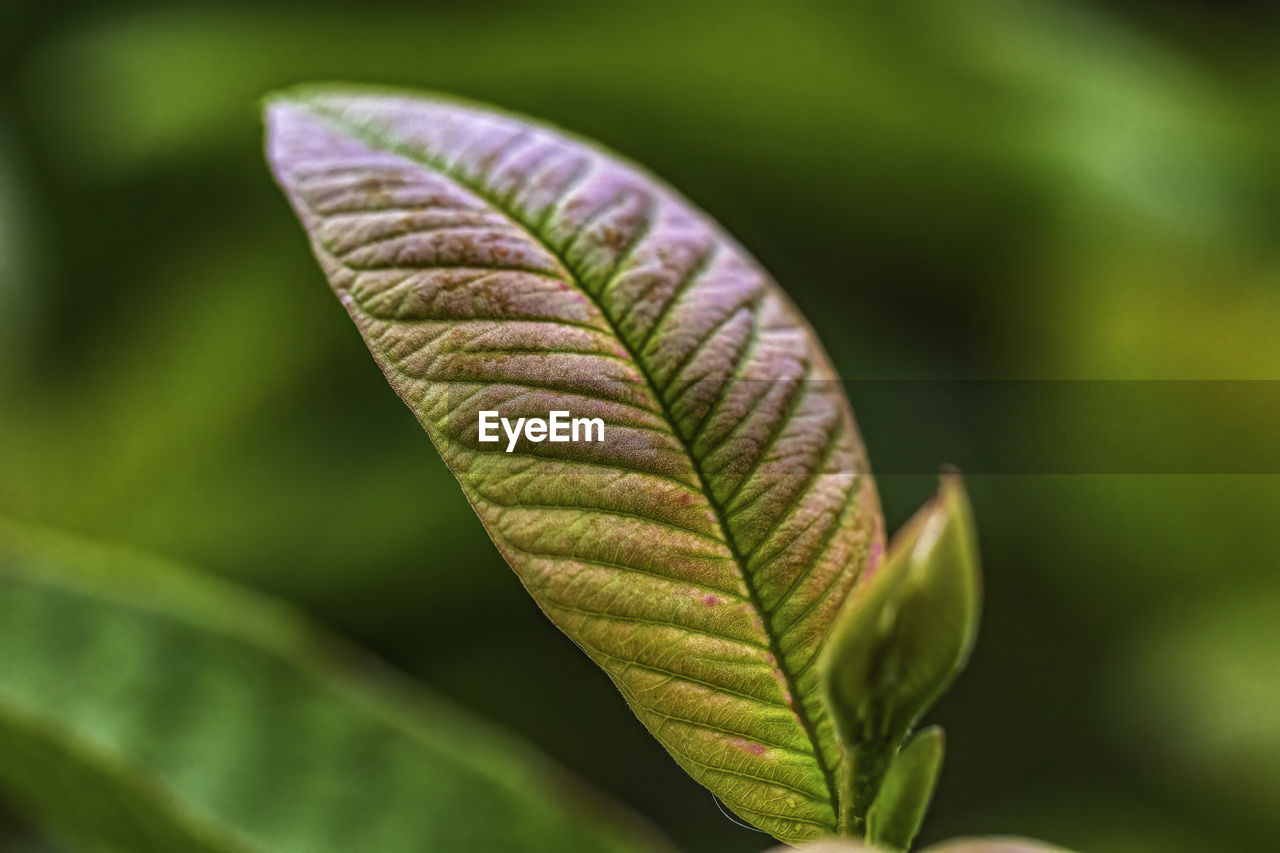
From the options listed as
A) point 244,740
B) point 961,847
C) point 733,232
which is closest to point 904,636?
point 961,847

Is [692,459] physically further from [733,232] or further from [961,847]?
[733,232]

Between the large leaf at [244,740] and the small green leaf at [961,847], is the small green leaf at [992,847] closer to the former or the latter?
the small green leaf at [961,847]

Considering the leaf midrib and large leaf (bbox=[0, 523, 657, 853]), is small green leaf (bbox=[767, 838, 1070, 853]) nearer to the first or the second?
the leaf midrib

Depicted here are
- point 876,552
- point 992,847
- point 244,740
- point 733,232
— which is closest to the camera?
point 992,847

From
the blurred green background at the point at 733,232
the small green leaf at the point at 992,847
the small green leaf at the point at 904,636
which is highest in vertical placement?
the small green leaf at the point at 904,636

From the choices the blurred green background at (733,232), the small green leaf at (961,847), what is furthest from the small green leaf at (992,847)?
the blurred green background at (733,232)

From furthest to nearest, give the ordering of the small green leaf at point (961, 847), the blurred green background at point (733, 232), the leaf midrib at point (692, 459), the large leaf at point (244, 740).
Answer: the blurred green background at point (733, 232) < the large leaf at point (244, 740) < the leaf midrib at point (692, 459) < the small green leaf at point (961, 847)

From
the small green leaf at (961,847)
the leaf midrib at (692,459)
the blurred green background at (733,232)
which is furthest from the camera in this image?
the blurred green background at (733,232)
